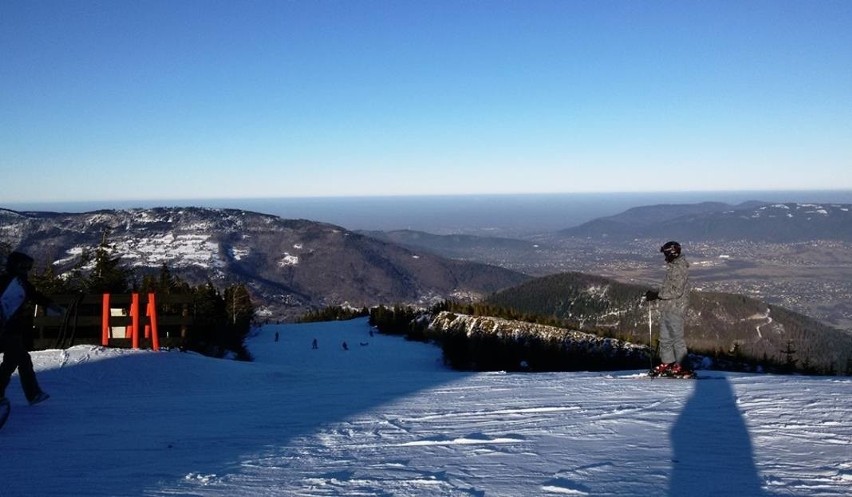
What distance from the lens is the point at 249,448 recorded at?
5.80 metres

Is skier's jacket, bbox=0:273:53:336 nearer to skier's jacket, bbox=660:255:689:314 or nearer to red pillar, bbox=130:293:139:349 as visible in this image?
red pillar, bbox=130:293:139:349

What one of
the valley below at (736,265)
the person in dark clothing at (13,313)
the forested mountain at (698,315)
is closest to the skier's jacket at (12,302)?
the person in dark clothing at (13,313)

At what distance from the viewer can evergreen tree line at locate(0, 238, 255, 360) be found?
45.6 feet

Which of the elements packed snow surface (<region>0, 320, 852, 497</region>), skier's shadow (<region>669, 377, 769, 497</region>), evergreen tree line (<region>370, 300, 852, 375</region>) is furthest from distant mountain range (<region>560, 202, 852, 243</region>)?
skier's shadow (<region>669, 377, 769, 497</region>)

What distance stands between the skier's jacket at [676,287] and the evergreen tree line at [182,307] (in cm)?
892

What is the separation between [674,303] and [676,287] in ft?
0.76

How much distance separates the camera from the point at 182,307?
15.0 meters

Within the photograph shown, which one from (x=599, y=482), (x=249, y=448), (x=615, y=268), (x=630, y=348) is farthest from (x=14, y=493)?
(x=615, y=268)

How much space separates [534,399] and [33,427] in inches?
221

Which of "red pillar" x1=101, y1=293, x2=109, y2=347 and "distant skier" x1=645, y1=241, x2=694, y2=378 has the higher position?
"distant skier" x1=645, y1=241, x2=694, y2=378

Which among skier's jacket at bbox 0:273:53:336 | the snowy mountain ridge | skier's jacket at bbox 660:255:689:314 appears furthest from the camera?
the snowy mountain ridge

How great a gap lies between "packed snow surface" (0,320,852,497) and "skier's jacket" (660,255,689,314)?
3.51 ft

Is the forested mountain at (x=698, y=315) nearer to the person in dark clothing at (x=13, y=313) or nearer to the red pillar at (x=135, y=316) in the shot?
the red pillar at (x=135, y=316)

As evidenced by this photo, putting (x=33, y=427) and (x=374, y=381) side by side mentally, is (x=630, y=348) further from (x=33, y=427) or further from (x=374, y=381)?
(x=33, y=427)
